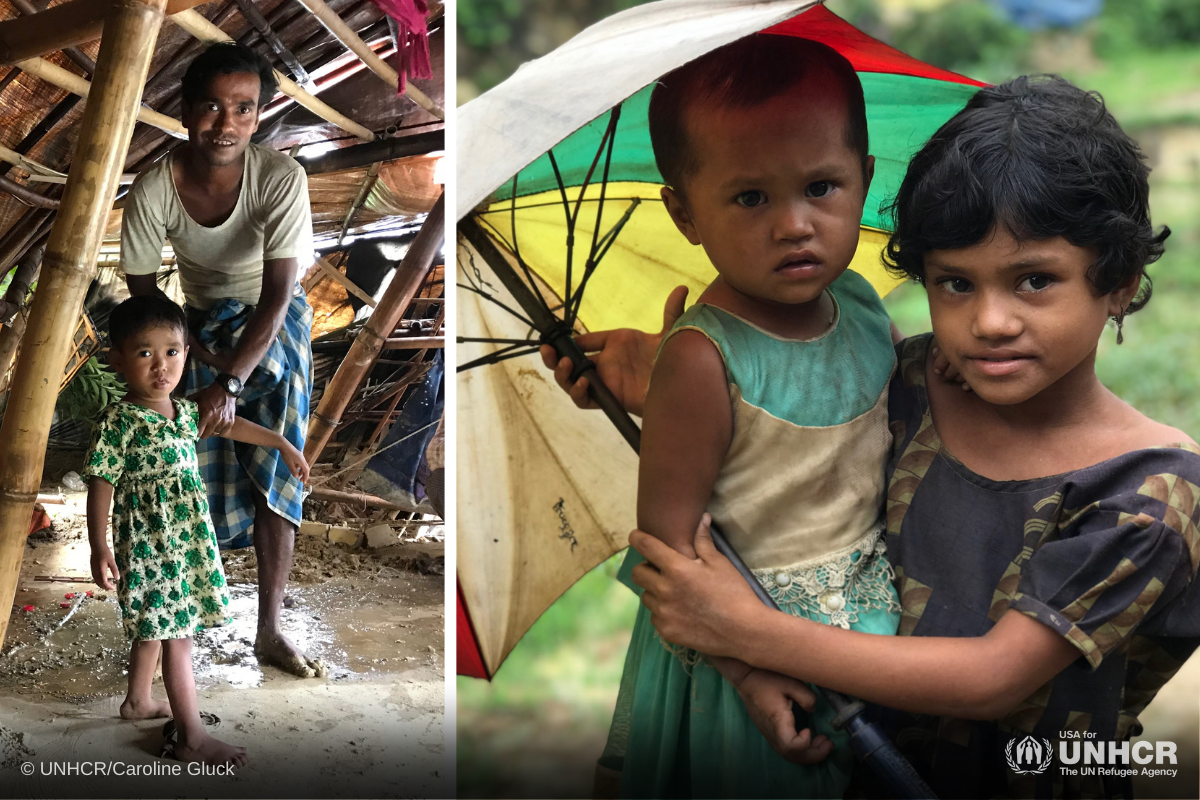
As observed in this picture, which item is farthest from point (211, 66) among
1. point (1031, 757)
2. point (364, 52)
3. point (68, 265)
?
point (1031, 757)


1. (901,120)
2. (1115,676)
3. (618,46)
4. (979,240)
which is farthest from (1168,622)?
(618,46)

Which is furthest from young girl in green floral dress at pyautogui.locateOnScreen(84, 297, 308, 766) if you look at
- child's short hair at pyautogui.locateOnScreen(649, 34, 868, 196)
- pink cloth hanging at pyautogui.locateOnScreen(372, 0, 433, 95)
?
child's short hair at pyautogui.locateOnScreen(649, 34, 868, 196)

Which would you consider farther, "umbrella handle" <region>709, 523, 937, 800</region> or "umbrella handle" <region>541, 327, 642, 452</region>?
"umbrella handle" <region>541, 327, 642, 452</region>

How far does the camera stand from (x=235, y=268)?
1.32 m

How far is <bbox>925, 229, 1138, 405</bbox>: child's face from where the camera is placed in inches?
37.2

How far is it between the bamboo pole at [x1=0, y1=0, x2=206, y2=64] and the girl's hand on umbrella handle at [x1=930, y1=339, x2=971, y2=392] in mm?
1043

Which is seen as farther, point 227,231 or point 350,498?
point 350,498

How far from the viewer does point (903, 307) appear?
1606 millimetres

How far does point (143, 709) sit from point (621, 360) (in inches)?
31.5

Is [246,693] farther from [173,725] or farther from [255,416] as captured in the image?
[255,416]

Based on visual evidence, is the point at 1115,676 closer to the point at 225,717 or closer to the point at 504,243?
the point at 504,243

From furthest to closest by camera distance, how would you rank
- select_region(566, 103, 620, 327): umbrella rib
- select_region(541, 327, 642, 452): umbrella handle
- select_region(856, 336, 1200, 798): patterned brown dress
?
select_region(566, 103, 620, 327): umbrella rib < select_region(541, 327, 642, 452): umbrella handle < select_region(856, 336, 1200, 798): patterned brown dress

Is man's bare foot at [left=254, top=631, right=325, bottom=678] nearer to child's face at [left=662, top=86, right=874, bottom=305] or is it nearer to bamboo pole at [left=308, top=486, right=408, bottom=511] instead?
bamboo pole at [left=308, top=486, right=408, bottom=511]

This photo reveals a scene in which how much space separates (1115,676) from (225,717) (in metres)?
1.11
